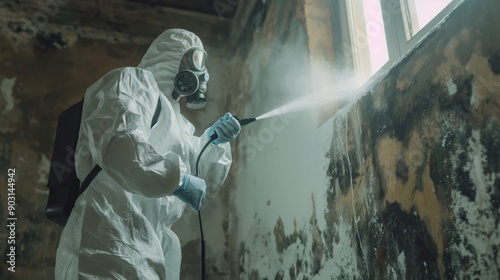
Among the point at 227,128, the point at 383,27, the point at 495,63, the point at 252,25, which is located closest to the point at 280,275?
the point at 227,128

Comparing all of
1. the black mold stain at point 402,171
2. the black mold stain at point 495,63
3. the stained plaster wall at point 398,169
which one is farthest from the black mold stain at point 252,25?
the black mold stain at point 495,63

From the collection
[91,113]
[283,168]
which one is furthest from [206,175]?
[91,113]

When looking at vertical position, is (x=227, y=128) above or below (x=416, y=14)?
below

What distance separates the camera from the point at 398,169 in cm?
118

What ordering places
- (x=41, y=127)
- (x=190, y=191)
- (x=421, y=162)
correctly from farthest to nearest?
(x=41, y=127) → (x=190, y=191) → (x=421, y=162)

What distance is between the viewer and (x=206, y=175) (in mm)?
1856

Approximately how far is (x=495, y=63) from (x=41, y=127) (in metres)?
2.81

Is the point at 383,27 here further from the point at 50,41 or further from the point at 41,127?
the point at 50,41

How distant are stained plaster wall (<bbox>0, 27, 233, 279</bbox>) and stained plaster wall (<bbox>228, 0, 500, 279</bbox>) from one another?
82cm

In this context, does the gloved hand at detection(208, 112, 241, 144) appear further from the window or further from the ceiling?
the ceiling

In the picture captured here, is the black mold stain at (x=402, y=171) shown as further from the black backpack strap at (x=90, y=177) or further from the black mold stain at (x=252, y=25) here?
the black mold stain at (x=252, y=25)

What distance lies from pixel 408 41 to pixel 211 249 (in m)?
1.99

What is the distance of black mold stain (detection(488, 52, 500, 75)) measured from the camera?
0.88 metres

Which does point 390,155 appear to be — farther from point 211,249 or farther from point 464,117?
point 211,249
